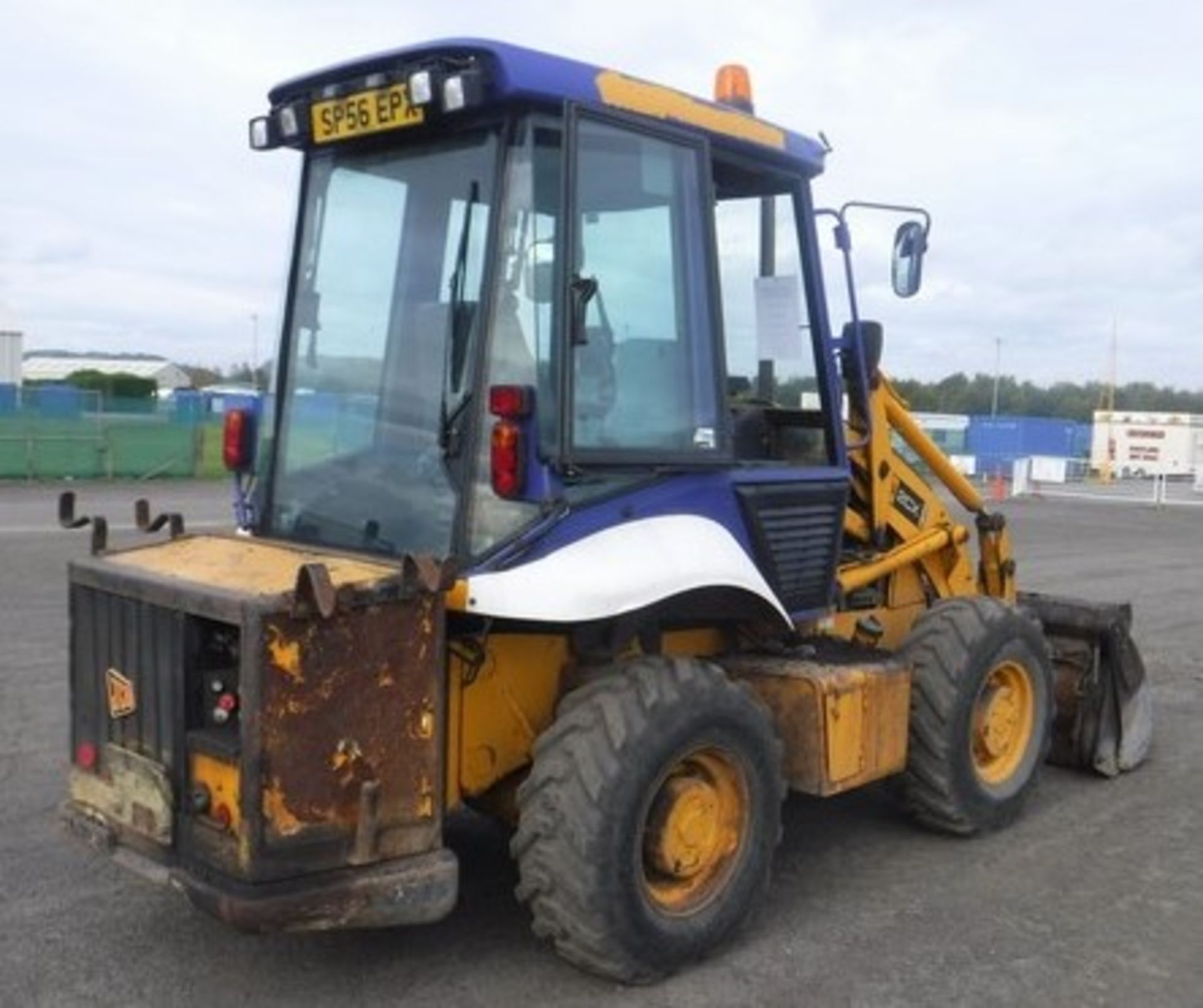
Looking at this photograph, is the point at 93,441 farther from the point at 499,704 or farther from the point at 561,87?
the point at 561,87

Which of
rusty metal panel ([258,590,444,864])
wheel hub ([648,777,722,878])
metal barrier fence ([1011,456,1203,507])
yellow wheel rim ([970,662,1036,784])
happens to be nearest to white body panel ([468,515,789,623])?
rusty metal panel ([258,590,444,864])

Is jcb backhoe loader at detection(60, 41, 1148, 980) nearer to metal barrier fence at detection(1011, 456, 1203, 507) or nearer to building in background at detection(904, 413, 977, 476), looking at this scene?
metal barrier fence at detection(1011, 456, 1203, 507)

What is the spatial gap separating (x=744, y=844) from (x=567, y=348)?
171 centimetres

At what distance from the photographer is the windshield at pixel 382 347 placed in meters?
4.13

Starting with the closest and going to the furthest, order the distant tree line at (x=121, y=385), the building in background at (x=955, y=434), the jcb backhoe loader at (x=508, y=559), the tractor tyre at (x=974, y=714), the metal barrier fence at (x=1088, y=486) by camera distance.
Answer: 1. the jcb backhoe loader at (x=508, y=559)
2. the tractor tyre at (x=974, y=714)
3. the metal barrier fence at (x=1088, y=486)
4. the building in background at (x=955, y=434)
5. the distant tree line at (x=121, y=385)

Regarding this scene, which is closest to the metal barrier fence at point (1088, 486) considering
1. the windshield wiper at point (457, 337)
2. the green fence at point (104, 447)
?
the green fence at point (104, 447)

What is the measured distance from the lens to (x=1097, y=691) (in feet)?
21.8

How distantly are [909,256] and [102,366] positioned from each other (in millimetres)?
96134

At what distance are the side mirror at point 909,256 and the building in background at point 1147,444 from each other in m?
39.6

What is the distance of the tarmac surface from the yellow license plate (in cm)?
258

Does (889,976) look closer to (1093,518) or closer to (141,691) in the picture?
(141,691)

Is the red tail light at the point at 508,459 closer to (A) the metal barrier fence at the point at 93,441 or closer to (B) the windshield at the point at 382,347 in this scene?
(B) the windshield at the point at 382,347

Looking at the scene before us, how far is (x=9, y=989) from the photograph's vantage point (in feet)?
13.0

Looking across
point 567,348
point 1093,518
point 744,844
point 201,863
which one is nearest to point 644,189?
point 567,348
